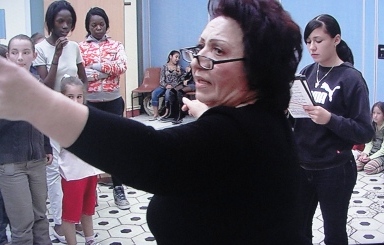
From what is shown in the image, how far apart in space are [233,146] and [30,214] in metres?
2.22

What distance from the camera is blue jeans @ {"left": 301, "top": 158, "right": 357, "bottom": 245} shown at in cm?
243

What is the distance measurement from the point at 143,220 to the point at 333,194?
1849 millimetres

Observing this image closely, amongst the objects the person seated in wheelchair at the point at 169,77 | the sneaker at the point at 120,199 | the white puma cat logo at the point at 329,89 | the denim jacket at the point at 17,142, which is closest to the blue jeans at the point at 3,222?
the denim jacket at the point at 17,142

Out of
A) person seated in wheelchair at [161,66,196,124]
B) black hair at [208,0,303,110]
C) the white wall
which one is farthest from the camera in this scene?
person seated in wheelchair at [161,66,196,124]

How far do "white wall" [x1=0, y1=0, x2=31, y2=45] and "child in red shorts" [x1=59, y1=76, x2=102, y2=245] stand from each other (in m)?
3.75

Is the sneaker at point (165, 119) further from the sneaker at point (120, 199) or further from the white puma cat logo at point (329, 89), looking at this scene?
the white puma cat logo at point (329, 89)

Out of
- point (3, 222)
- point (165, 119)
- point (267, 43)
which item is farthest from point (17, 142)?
point (165, 119)

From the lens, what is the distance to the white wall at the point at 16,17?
6430 millimetres

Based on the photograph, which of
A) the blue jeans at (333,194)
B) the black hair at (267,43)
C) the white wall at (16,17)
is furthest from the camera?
the white wall at (16,17)

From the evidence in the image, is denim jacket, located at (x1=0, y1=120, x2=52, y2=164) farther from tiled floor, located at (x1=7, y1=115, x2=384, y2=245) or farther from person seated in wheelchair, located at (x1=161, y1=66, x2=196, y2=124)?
person seated in wheelchair, located at (x1=161, y1=66, x2=196, y2=124)

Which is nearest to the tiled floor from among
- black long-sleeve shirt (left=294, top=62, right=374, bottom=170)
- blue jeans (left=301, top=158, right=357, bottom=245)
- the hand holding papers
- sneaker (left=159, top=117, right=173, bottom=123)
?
blue jeans (left=301, top=158, right=357, bottom=245)

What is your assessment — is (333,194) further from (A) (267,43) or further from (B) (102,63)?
(B) (102,63)

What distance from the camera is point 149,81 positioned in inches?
358

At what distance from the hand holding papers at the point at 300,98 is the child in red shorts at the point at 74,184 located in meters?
1.18
